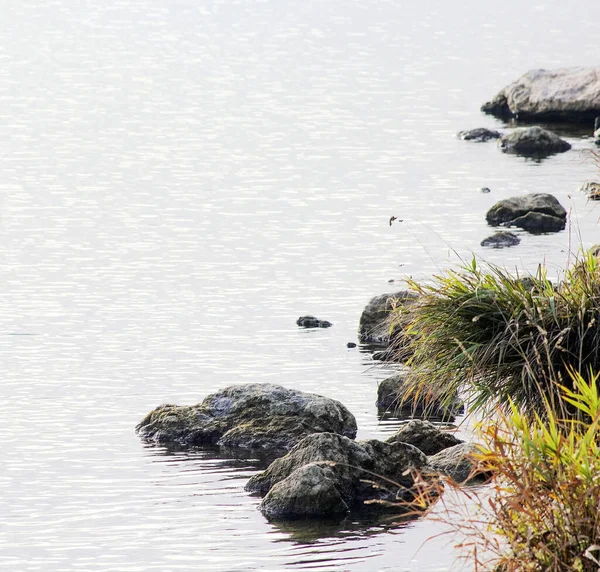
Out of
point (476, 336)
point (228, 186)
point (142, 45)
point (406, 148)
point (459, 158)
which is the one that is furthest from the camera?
point (142, 45)

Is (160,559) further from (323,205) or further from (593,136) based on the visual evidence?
(593,136)

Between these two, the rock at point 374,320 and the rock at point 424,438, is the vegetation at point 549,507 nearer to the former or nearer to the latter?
the rock at point 424,438

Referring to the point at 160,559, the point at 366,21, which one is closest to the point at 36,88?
the point at 366,21

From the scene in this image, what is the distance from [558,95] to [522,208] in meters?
23.6

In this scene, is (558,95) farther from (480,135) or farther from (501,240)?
(501,240)

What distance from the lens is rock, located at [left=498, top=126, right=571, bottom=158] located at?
57.7 metres

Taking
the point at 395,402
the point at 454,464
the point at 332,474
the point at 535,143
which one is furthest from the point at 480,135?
the point at 332,474

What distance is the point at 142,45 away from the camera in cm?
13038

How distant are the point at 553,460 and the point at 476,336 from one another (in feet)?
18.4

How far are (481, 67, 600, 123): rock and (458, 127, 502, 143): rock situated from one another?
3400mm

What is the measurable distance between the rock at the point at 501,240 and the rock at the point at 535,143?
18024mm

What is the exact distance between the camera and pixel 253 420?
22281 millimetres

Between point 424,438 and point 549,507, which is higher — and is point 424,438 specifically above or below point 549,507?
below

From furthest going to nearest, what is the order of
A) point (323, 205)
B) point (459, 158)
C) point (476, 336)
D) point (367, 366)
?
1. point (459, 158)
2. point (323, 205)
3. point (367, 366)
4. point (476, 336)
